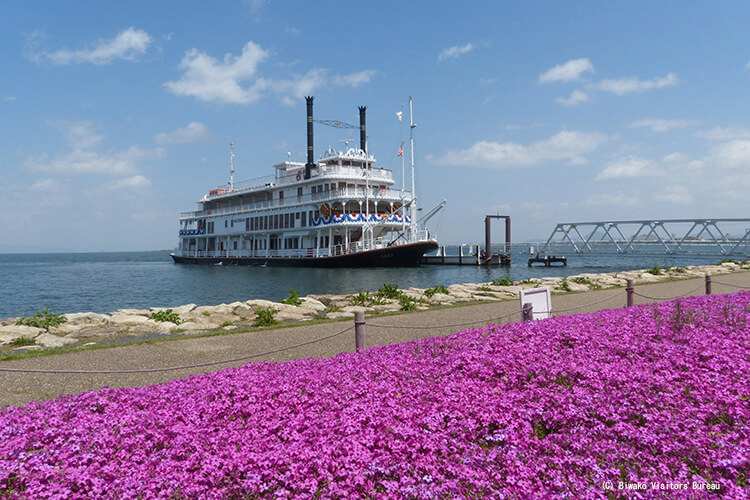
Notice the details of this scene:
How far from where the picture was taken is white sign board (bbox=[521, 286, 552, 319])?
32.2 feet

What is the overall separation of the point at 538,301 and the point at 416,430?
6803 mm

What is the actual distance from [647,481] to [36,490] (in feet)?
13.0

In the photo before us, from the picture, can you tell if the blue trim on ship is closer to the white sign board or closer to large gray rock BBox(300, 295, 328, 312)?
large gray rock BBox(300, 295, 328, 312)

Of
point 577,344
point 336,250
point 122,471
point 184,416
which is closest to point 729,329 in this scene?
point 577,344

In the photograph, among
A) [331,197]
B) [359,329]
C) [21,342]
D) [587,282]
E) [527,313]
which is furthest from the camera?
[331,197]

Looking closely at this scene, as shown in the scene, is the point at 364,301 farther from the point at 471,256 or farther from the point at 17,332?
the point at 471,256

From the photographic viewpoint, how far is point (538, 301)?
393 inches

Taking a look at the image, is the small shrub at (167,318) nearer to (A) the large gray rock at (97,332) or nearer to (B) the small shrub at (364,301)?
(A) the large gray rock at (97,332)

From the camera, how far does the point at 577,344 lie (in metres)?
6.60

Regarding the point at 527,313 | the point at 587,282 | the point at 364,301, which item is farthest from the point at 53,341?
the point at 587,282

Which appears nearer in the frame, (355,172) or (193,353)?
(193,353)

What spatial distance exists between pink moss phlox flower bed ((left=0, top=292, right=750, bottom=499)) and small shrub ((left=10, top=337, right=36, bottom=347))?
699 cm

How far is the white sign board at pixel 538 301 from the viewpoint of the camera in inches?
386

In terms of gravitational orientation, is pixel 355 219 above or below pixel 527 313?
above
